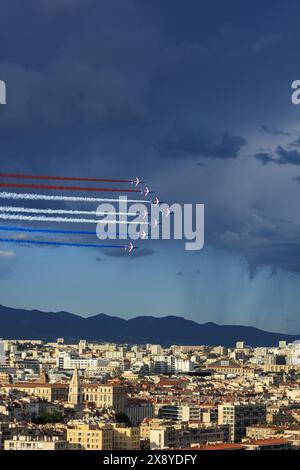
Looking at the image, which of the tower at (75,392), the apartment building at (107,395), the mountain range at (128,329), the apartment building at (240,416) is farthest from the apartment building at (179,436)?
the mountain range at (128,329)

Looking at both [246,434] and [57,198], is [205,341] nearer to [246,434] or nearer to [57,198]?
[246,434]

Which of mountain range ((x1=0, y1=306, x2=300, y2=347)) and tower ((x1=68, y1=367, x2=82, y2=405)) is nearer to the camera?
tower ((x1=68, y1=367, x2=82, y2=405))

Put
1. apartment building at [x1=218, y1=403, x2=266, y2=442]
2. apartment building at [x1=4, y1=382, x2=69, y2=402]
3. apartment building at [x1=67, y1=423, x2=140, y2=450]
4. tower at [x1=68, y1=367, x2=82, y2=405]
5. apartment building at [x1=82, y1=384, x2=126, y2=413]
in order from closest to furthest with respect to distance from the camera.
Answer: apartment building at [x1=67, y1=423, x2=140, y2=450], apartment building at [x1=218, y1=403, x2=266, y2=442], apartment building at [x1=82, y1=384, x2=126, y2=413], tower at [x1=68, y1=367, x2=82, y2=405], apartment building at [x1=4, y1=382, x2=69, y2=402]

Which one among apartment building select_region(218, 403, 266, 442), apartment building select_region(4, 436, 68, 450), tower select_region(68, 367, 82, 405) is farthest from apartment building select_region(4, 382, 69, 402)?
apartment building select_region(4, 436, 68, 450)

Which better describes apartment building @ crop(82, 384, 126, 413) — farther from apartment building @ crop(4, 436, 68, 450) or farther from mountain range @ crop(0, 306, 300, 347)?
mountain range @ crop(0, 306, 300, 347)

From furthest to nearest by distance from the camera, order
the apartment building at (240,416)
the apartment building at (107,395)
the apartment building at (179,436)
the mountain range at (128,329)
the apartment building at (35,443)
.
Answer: the mountain range at (128,329) → the apartment building at (107,395) → the apartment building at (240,416) → the apartment building at (179,436) → the apartment building at (35,443)

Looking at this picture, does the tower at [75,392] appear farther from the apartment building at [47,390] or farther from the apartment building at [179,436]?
the apartment building at [179,436]

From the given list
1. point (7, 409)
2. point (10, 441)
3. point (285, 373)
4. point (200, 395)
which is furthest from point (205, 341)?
point (10, 441)
